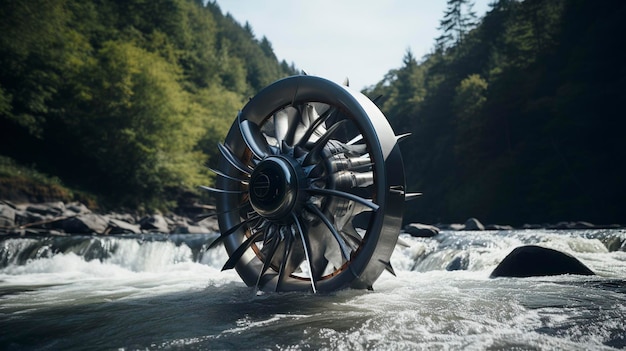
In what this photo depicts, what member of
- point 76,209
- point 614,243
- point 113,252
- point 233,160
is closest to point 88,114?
point 76,209

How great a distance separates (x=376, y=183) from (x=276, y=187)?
1410 mm

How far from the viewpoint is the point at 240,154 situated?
8.21m

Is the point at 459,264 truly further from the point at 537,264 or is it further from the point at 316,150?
the point at 316,150

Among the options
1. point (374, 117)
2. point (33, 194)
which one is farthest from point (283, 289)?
point (33, 194)

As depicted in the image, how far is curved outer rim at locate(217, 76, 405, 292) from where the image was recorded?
6172 millimetres

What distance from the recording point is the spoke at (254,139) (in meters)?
7.33

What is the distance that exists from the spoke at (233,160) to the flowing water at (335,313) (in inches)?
74.7

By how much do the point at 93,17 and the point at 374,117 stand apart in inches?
1885

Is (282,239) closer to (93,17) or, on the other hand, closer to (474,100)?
(474,100)

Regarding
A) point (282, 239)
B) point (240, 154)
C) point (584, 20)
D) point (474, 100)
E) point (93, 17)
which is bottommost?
point (282, 239)

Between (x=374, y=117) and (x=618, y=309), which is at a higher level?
(x=374, y=117)

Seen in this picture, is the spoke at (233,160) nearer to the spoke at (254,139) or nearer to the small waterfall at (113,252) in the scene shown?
the spoke at (254,139)

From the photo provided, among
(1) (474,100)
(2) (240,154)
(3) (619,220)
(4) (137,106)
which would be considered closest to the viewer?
(2) (240,154)

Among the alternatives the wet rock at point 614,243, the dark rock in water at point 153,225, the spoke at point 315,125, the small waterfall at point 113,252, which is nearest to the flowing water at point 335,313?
the wet rock at point 614,243
